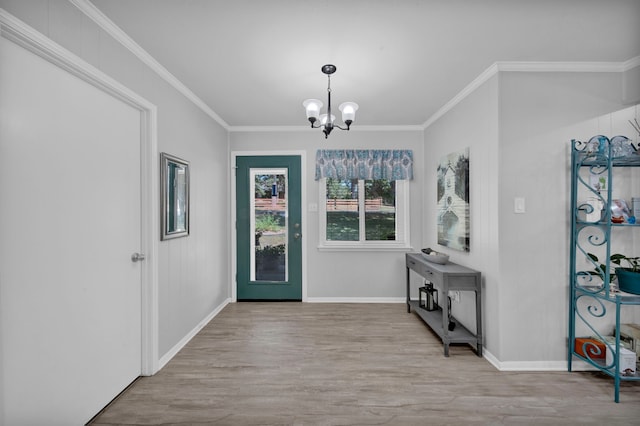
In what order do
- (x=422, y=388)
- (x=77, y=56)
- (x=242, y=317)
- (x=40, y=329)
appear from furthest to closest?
(x=242, y=317) → (x=422, y=388) → (x=77, y=56) → (x=40, y=329)

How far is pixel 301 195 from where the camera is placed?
14.5ft

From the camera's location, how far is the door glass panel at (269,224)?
4.48m

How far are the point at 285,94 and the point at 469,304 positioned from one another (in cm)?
290

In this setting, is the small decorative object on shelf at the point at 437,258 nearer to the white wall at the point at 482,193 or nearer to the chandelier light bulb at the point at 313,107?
the white wall at the point at 482,193

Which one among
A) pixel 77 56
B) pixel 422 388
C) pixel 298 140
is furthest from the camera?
pixel 298 140

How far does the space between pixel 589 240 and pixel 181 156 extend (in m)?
3.72

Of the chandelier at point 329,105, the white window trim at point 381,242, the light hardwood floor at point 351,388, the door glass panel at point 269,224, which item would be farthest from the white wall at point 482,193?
the door glass panel at point 269,224

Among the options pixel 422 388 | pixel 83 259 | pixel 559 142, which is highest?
pixel 559 142

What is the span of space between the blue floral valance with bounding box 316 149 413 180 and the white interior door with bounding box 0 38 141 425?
2.55 m

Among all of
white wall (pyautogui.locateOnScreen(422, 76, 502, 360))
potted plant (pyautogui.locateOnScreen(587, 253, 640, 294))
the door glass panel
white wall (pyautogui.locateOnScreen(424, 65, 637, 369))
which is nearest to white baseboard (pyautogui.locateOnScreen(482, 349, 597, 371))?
white wall (pyautogui.locateOnScreen(424, 65, 637, 369))

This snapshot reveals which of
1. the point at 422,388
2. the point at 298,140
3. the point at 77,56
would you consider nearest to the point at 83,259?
the point at 77,56

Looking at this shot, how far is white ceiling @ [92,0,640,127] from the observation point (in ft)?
6.07

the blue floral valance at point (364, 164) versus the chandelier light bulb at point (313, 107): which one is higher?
the chandelier light bulb at point (313, 107)

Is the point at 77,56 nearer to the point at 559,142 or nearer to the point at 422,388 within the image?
the point at 422,388
